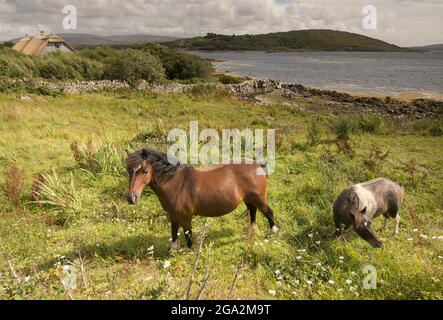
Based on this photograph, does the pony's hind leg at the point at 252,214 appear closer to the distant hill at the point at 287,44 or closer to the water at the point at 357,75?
the water at the point at 357,75

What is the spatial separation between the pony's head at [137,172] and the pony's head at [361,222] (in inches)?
128

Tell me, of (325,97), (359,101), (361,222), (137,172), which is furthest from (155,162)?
(325,97)

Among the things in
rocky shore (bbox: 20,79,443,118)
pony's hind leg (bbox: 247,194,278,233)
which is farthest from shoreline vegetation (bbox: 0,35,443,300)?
rocky shore (bbox: 20,79,443,118)

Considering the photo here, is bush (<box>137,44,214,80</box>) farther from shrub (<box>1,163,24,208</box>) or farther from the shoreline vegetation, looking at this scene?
shrub (<box>1,163,24,208</box>)

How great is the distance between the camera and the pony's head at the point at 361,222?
515 centimetres

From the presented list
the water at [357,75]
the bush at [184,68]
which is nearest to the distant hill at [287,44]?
the water at [357,75]

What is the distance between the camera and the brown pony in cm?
504

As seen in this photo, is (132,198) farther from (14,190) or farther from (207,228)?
(14,190)

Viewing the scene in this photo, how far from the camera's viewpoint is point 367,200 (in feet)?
18.5

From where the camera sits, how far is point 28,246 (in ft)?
18.6

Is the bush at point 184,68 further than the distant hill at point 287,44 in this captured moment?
No

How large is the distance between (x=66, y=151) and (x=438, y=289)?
10.4m

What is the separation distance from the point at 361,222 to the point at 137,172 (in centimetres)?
354

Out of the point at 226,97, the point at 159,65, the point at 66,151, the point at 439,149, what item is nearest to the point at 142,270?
the point at 66,151
